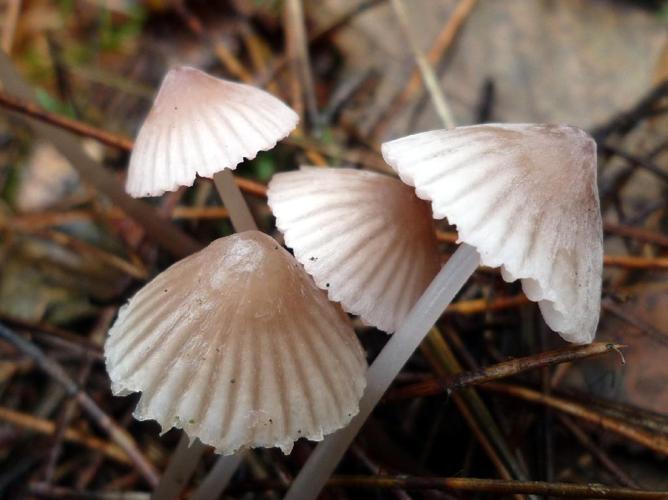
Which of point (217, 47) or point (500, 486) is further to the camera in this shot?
point (217, 47)

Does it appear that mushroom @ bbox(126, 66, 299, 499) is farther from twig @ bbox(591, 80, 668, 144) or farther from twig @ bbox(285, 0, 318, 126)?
twig @ bbox(591, 80, 668, 144)

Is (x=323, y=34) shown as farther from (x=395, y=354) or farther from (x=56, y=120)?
(x=395, y=354)

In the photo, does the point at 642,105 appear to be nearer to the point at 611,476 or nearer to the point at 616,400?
the point at 616,400

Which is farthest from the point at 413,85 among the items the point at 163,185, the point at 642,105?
the point at 163,185

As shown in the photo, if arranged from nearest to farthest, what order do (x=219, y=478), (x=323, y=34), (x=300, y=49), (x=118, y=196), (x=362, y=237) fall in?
(x=362, y=237), (x=219, y=478), (x=118, y=196), (x=300, y=49), (x=323, y=34)

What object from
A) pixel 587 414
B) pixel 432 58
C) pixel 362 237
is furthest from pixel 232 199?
pixel 432 58

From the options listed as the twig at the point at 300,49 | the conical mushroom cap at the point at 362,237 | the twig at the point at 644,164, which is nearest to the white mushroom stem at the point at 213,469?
the conical mushroom cap at the point at 362,237

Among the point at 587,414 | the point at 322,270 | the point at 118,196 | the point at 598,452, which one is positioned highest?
the point at 322,270
